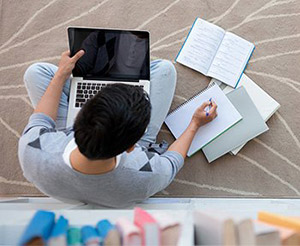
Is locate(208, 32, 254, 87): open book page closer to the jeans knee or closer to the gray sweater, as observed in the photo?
the jeans knee

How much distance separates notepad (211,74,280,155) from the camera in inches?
56.9

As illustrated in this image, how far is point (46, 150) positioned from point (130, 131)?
26cm

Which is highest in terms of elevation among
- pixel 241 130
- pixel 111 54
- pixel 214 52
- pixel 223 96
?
pixel 111 54

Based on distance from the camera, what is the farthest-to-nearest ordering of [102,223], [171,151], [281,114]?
[281,114] → [171,151] → [102,223]

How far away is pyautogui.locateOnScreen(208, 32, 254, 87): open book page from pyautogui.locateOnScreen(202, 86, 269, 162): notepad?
0.33 ft

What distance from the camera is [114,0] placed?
5.05 feet

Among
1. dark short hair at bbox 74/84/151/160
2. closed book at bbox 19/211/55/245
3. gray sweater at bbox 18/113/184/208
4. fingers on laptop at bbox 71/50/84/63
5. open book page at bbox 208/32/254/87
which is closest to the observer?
closed book at bbox 19/211/55/245

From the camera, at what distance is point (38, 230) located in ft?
1.88

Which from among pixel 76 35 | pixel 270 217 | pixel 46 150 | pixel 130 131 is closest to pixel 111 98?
pixel 130 131

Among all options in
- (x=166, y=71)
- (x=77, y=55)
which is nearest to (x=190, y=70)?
(x=166, y=71)

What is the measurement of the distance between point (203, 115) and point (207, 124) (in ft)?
0.19

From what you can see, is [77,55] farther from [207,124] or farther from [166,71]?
[207,124]

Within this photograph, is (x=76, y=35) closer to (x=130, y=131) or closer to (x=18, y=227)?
(x=130, y=131)

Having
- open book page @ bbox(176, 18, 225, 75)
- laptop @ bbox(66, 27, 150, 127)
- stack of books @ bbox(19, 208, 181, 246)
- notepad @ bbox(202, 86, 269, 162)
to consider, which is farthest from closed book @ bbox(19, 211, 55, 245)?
open book page @ bbox(176, 18, 225, 75)
